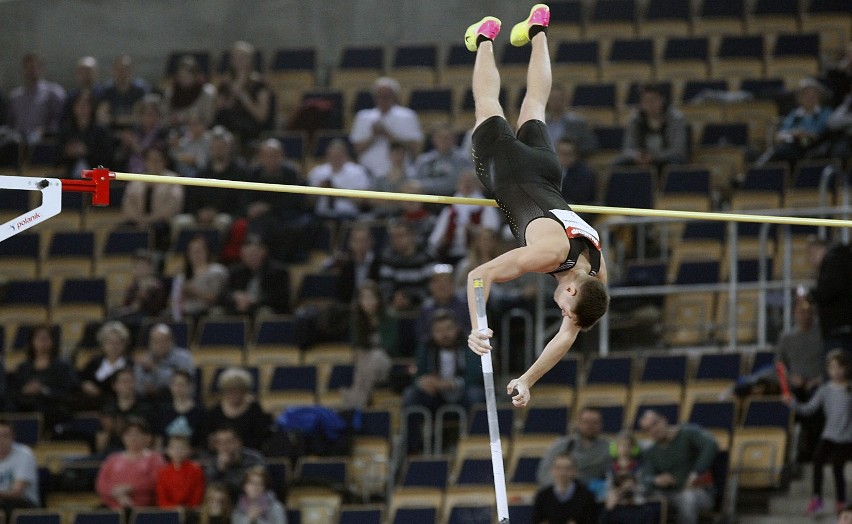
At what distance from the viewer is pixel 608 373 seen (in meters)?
12.1

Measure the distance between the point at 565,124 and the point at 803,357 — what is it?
141 inches

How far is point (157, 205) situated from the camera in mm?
14711

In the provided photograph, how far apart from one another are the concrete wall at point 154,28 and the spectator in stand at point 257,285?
4493 millimetres

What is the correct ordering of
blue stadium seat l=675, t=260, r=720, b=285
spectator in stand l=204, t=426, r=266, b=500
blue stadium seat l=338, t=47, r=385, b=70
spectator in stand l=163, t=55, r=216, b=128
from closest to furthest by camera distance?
spectator in stand l=204, t=426, r=266, b=500, blue stadium seat l=675, t=260, r=720, b=285, spectator in stand l=163, t=55, r=216, b=128, blue stadium seat l=338, t=47, r=385, b=70

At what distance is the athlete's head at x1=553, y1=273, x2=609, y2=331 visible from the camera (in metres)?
7.52

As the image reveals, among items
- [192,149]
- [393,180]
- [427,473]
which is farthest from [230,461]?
[192,149]

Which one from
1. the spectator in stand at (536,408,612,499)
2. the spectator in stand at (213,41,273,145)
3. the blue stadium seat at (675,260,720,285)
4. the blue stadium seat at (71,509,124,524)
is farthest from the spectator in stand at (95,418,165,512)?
the spectator in stand at (213,41,273,145)

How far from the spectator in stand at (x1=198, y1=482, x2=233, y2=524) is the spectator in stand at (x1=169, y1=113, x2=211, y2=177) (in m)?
4.21

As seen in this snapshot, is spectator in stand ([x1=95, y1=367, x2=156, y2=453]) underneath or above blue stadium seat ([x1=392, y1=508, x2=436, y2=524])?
above

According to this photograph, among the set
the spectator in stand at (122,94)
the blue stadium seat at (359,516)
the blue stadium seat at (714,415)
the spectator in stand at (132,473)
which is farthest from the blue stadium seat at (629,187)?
the spectator in stand at (122,94)

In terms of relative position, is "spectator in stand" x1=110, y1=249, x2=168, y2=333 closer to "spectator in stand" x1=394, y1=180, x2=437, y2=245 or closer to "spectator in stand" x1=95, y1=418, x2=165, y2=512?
"spectator in stand" x1=95, y1=418, x2=165, y2=512

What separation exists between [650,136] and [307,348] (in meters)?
3.61

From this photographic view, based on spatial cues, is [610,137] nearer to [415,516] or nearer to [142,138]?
[142,138]

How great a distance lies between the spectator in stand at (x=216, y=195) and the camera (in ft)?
46.7
